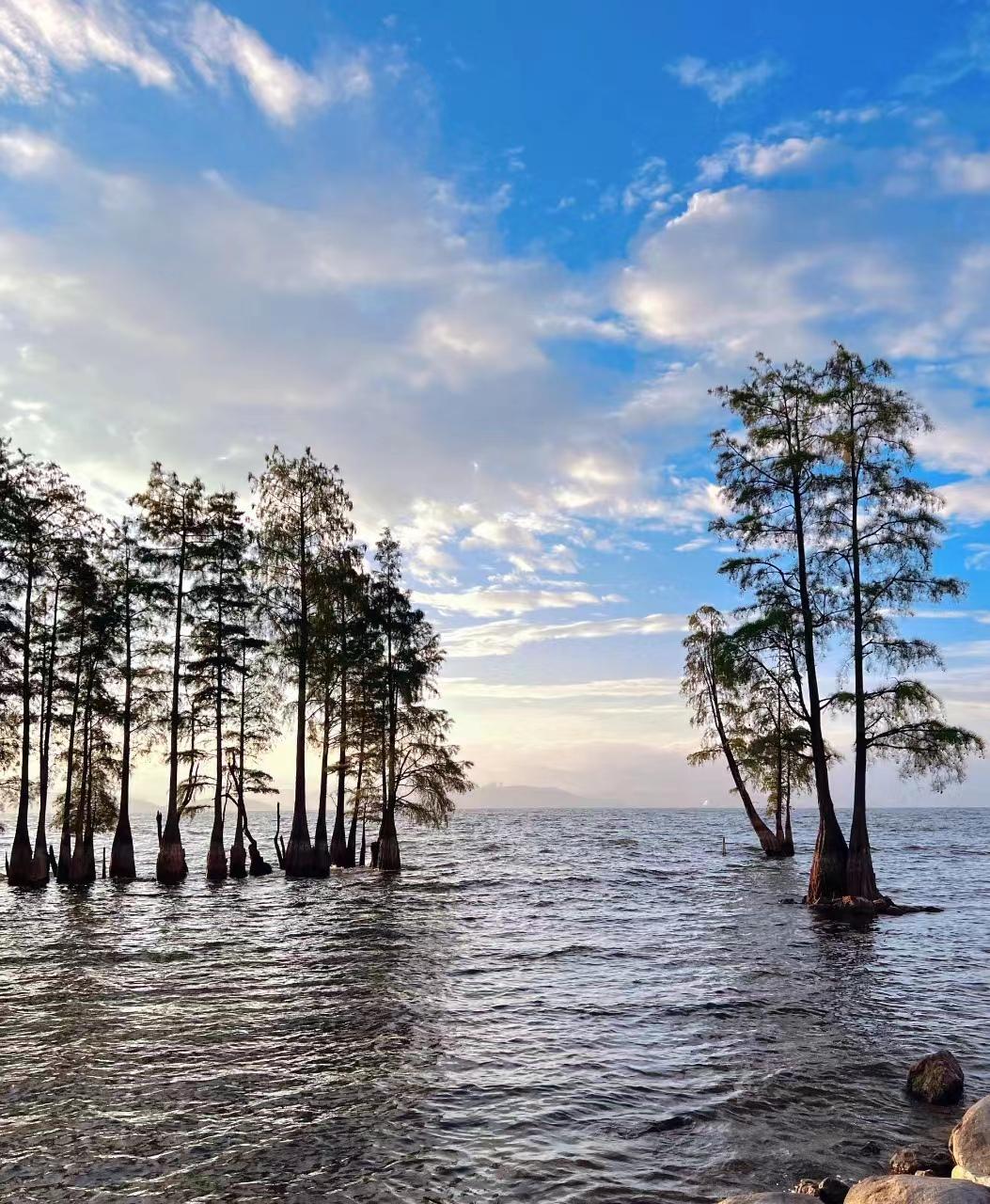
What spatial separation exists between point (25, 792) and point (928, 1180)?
43787 mm

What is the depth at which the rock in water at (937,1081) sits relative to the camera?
11.3 metres

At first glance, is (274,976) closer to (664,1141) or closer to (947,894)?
(664,1141)

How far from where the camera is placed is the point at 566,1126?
10562 mm

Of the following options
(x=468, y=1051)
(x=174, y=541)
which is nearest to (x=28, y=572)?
(x=174, y=541)

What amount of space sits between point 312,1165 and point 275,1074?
11.5ft

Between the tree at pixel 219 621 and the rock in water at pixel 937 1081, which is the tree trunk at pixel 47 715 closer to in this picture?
the tree at pixel 219 621

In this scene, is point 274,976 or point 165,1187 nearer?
point 165,1187

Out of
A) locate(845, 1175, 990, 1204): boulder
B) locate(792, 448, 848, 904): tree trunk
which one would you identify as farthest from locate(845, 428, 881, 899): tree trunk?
locate(845, 1175, 990, 1204): boulder

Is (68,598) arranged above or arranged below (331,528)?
below

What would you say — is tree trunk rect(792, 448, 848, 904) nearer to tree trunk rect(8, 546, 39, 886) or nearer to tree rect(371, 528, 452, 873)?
tree rect(371, 528, 452, 873)

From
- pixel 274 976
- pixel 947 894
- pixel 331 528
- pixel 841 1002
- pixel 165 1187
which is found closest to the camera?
pixel 165 1187

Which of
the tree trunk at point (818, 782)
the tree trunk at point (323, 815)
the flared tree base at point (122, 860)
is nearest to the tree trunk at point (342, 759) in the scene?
the tree trunk at point (323, 815)

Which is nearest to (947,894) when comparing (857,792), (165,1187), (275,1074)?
(857,792)

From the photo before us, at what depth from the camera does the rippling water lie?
930cm
